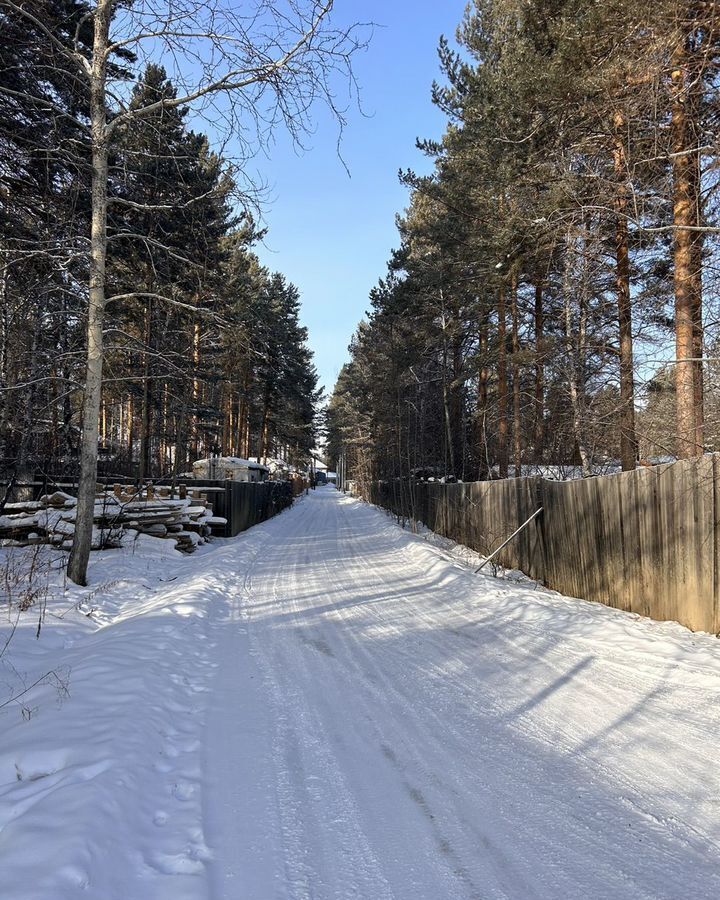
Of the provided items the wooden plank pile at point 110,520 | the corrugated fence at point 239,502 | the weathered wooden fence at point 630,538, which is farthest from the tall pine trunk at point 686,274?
the corrugated fence at point 239,502

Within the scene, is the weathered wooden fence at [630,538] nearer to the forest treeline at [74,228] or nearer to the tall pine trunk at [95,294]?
the forest treeline at [74,228]

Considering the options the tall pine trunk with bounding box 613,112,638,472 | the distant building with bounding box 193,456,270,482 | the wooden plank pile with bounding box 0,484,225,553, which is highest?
the tall pine trunk with bounding box 613,112,638,472

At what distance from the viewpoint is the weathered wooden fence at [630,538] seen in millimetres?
5992

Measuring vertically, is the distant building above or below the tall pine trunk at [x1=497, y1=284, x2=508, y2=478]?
below

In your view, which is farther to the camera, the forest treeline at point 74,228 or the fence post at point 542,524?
the fence post at point 542,524

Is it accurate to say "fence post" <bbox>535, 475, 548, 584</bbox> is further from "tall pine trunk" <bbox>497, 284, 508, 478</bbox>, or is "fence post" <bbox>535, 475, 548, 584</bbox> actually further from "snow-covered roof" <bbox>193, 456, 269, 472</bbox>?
"snow-covered roof" <bbox>193, 456, 269, 472</bbox>

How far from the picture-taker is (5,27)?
26.6 ft

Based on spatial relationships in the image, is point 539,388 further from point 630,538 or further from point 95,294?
point 95,294

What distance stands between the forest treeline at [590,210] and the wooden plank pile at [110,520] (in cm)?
977

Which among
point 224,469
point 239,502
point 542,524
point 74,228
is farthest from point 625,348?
point 224,469

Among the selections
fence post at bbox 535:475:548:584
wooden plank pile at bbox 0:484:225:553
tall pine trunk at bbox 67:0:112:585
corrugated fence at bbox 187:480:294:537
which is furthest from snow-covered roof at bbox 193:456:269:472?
fence post at bbox 535:475:548:584

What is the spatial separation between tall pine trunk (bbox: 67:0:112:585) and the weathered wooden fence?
792 centimetres

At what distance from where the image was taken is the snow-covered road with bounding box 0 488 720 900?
2.27 metres

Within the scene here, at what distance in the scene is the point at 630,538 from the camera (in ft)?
24.2
